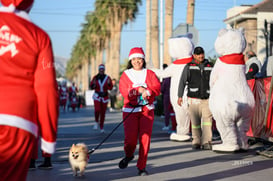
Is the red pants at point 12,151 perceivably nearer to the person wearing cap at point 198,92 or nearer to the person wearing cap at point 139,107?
the person wearing cap at point 139,107

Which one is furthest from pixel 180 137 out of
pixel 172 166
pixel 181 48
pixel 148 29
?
pixel 148 29

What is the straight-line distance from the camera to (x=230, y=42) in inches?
389

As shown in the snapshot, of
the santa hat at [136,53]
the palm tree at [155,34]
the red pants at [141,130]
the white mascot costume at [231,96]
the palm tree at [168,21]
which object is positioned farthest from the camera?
the palm tree at [155,34]

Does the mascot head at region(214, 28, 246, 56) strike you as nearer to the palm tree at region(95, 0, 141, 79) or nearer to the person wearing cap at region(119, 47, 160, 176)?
the person wearing cap at region(119, 47, 160, 176)

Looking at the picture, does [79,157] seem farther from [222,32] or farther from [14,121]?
[222,32]

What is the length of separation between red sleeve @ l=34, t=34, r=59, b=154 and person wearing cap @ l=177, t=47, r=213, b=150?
7293 mm

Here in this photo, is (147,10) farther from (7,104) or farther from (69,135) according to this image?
(7,104)

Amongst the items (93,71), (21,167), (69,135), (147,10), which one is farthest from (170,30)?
(93,71)

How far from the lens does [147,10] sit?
29234mm

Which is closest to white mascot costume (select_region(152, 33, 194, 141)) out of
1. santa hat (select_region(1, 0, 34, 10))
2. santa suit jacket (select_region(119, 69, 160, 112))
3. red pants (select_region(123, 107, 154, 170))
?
santa suit jacket (select_region(119, 69, 160, 112))

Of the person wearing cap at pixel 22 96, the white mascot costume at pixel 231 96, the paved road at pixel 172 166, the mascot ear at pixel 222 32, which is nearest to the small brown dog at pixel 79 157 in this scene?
the paved road at pixel 172 166

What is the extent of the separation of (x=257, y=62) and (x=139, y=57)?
531 centimetres

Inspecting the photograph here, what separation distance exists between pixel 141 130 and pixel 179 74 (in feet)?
16.0

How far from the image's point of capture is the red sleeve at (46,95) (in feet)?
11.4
